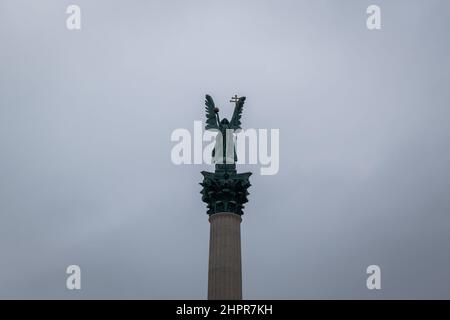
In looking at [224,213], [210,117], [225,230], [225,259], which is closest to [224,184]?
[224,213]

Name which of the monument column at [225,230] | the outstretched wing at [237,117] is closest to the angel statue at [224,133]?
the outstretched wing at [237,117]

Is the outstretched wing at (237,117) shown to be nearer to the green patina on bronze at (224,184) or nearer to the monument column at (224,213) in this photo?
the monument column at (224,213)

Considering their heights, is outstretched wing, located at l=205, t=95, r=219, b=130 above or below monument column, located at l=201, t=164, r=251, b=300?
above

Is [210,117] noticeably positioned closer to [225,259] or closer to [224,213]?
[224,213]

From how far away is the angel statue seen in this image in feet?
129

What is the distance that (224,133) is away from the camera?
132 ft

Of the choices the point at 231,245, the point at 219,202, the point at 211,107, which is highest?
the point at 211,107

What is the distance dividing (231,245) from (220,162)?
5.02m

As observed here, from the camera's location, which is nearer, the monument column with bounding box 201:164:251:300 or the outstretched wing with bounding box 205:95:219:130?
the monument column with bounding box 201:164:251:300

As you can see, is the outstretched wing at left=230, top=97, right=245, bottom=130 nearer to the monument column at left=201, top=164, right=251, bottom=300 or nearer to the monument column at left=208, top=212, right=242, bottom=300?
the monument column at left=201, top=164, right=251, bottom=300

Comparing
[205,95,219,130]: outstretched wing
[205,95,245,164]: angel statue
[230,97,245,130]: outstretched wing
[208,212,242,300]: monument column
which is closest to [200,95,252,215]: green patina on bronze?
[205,95,245,164]: angel statue
